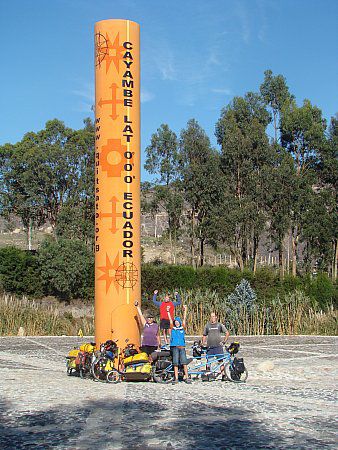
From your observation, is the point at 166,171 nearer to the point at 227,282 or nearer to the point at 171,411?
the point at 227,282

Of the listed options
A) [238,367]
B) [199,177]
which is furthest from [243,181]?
[238,367]

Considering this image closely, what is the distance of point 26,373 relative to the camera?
12969mm

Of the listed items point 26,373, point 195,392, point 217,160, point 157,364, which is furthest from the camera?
point 217,160

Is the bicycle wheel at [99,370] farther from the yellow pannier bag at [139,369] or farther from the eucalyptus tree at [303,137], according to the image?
the eucalyptus tree at [303,137]

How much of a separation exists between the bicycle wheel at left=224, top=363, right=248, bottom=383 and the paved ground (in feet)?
0.61

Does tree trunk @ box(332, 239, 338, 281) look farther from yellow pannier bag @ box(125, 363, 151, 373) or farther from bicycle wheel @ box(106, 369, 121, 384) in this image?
bicycle wheel @ box(106, 369, 121, 384)

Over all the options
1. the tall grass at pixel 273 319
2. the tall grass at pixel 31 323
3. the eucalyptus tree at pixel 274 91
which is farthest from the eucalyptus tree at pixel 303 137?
the tall grass at pixel 31 323

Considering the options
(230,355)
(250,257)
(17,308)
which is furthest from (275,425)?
(250,257)

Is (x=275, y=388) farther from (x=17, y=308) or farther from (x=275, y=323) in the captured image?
(x=17, y=308)

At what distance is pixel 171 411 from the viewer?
29.0 feet

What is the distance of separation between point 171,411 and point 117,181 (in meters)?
6.92

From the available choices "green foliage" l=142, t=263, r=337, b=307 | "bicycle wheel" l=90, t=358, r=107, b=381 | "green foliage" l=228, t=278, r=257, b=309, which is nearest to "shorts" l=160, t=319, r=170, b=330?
"bicycle wheel" l=90, t=358, r=107, b=381

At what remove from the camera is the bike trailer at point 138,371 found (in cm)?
1194

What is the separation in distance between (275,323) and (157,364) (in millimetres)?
11540
